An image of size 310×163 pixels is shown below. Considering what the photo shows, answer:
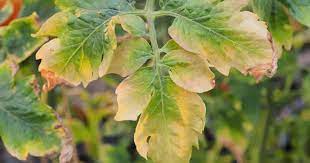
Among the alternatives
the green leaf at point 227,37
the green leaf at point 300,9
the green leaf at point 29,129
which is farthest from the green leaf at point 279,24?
the green leaf at point 29,129

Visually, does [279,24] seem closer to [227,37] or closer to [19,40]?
[227,37]

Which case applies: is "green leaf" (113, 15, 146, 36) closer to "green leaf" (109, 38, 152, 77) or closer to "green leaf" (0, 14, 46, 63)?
"green leaf" (109, 38, 152, 77)

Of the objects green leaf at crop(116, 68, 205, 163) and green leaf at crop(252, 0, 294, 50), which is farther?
green leaf at crop(252, 0, 294, 50)

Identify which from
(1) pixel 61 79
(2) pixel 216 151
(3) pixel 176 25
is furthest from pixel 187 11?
(2) pixel 216 151

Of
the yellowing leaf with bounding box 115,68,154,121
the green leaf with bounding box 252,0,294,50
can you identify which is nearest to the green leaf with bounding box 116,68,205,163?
the yellowing leaf with bounding box 115,68,154,121

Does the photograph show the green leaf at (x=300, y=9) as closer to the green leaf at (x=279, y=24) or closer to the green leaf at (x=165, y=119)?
the green leaf at (x=279, y=24)

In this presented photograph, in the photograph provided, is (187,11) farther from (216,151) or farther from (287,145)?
(287,145)
